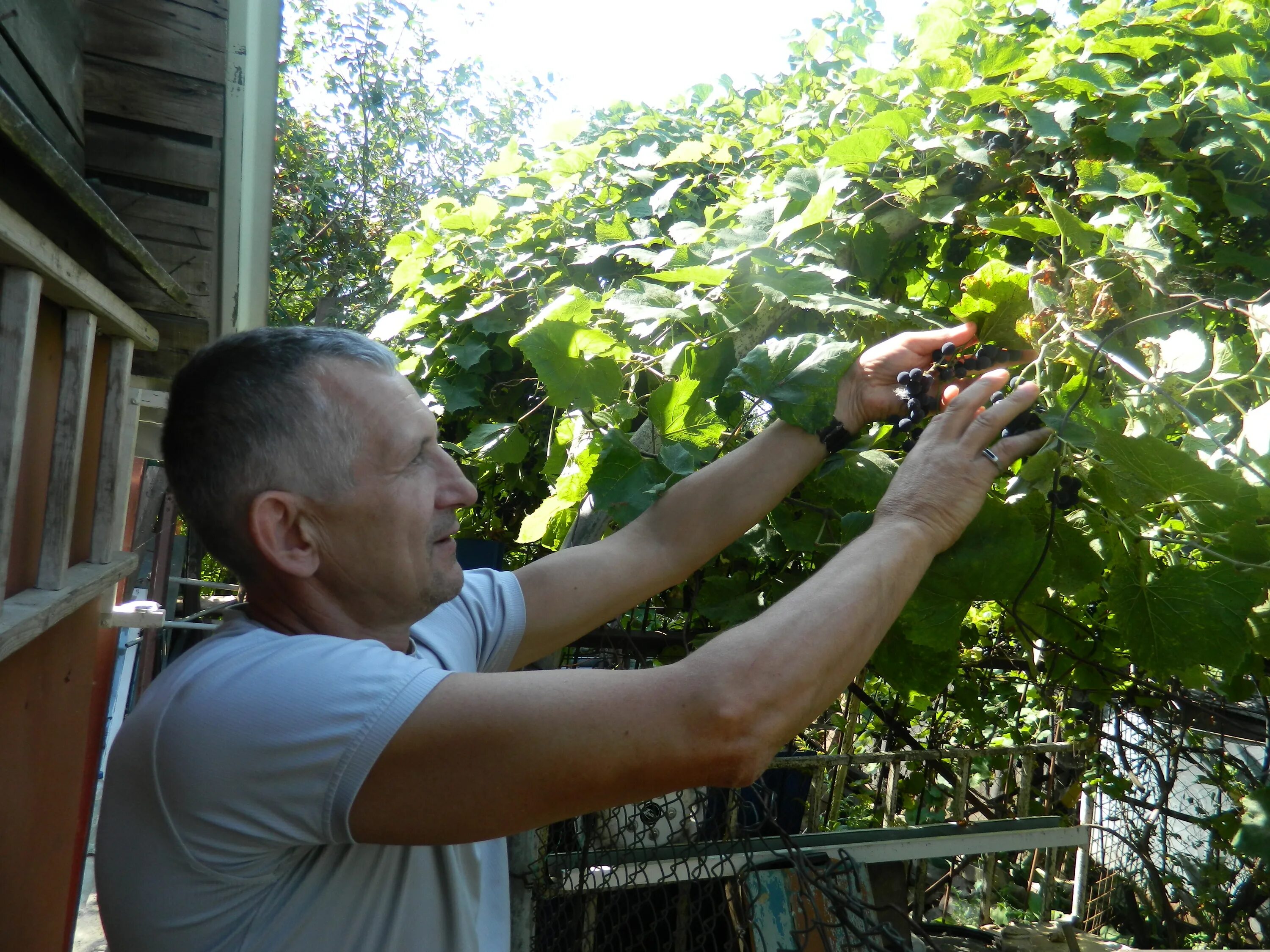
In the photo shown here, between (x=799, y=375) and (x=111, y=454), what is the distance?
5.31ft

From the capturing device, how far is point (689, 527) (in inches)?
63.7

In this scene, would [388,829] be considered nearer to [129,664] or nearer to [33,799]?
[33,799]

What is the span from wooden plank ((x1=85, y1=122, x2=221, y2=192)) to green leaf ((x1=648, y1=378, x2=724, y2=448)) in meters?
1.21

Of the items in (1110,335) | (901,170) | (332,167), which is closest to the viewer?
(1110,335)

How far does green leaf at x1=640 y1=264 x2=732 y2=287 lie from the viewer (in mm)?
1535

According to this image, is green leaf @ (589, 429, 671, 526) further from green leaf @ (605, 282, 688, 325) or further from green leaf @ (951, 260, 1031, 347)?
green leaf @ (951, 260, 1031, 347)

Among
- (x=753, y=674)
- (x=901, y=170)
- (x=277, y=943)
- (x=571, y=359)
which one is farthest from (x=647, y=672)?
(x=901, y=170)

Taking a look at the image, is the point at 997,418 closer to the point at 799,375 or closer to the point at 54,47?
the point at 799,375

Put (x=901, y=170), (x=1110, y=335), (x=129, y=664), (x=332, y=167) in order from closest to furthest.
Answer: (x=1110, y=335)
(x=901, y=170)
(x=129, y=664)
(x=332, y=167)

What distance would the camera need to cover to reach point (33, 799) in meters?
1.72

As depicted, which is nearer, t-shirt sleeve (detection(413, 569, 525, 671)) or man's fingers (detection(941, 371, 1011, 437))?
man's fingers (detection(941, 371, 1011, 437))

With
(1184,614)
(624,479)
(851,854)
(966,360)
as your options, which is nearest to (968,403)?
(966,360)

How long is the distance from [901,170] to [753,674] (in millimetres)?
1119

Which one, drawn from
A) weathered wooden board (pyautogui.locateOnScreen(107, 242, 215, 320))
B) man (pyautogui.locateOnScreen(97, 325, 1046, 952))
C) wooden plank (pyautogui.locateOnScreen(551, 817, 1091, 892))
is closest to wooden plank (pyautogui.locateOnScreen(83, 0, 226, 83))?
weathered wooden board (pyautogui.locateOnScreen(107, 242, 215, 320))
